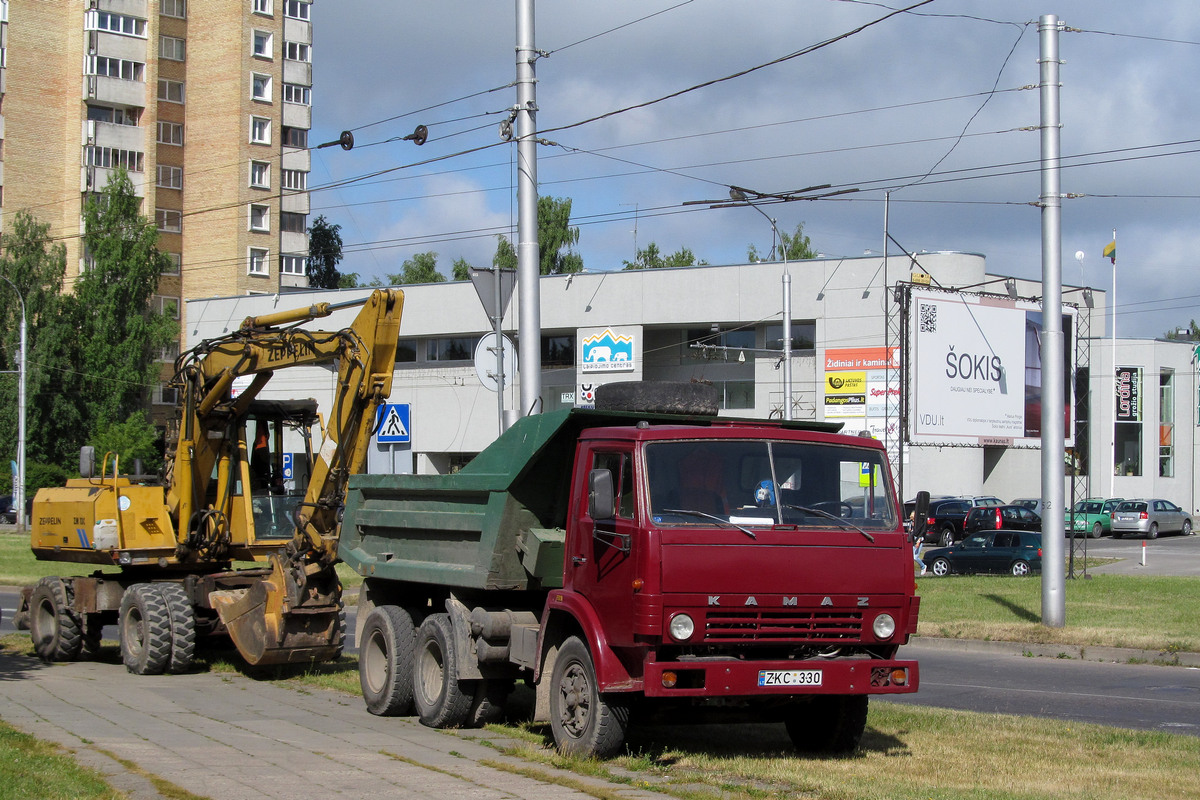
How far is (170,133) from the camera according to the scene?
71438 millimetres

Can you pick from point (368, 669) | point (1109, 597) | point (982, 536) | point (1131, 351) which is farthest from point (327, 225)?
point (368, 669)

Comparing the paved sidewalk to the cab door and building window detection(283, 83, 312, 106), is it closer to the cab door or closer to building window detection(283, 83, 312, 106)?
the cab door

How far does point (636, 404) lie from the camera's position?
30.7 ft

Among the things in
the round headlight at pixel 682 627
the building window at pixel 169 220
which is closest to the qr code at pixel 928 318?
Answer: the round headlight at pixel 682 627

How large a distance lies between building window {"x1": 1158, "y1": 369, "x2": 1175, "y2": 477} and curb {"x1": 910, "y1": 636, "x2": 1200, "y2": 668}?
48.6 meters

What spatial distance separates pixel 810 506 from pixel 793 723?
187 centimetres

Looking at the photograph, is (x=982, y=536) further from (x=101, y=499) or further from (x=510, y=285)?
(x=101, y=499)

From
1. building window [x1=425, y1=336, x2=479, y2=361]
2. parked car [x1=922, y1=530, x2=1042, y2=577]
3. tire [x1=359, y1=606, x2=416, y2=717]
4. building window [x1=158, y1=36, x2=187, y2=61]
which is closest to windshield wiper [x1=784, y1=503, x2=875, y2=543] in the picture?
tire [x1=359, y1=606, x2=416, y2=717]

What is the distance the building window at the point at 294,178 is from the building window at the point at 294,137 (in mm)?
1479

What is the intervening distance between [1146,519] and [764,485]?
4650 cm

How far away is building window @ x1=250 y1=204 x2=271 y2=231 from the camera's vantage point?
71125 millimetres

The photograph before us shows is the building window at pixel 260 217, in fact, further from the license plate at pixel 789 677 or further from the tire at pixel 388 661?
the license plate at pixel 789 677

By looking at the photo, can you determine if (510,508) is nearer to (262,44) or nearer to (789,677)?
(789,677)

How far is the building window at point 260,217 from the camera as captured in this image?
71125 millimetres
